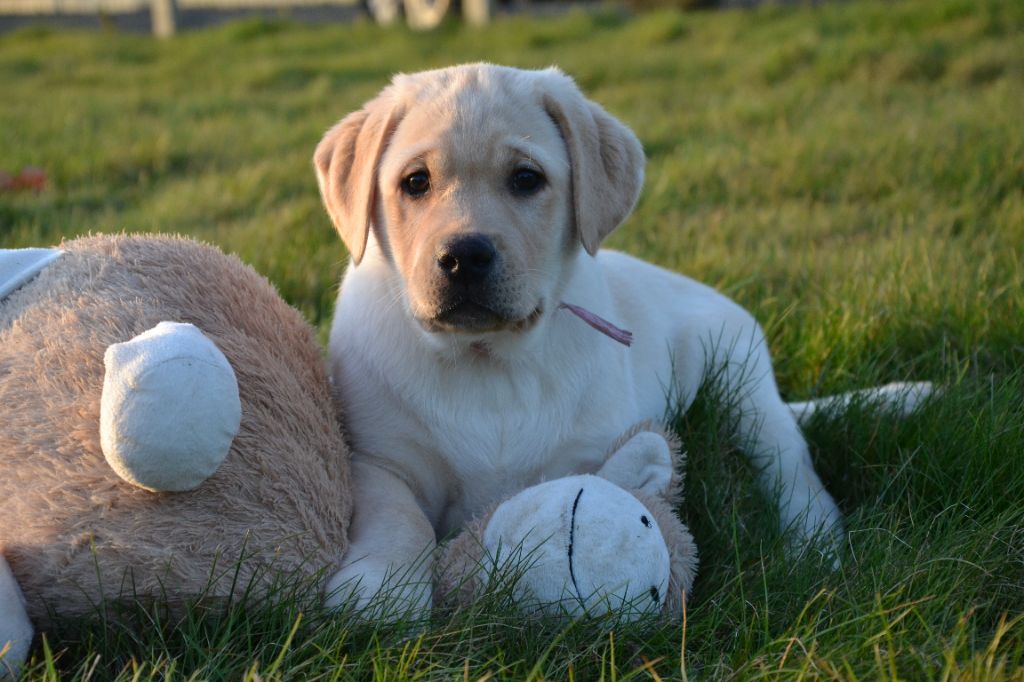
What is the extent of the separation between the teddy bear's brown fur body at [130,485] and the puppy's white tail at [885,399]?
1466 millimetres

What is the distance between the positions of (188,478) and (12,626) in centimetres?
38

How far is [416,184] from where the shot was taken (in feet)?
8.53

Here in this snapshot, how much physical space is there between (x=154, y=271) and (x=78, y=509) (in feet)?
2.21

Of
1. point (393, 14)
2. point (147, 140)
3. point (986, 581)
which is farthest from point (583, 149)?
point (393, 14)

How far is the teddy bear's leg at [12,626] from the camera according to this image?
181 centimetres

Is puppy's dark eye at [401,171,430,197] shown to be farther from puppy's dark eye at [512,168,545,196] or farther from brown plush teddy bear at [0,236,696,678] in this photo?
brown plush teddy bear at [0,236,696,678]

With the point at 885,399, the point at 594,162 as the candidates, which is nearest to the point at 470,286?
the point at 594,162

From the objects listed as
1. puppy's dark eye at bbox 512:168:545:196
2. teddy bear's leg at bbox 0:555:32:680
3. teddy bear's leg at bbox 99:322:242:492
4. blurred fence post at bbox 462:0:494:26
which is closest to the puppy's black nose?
puppy's dark eye at bbox 512:168:545:196

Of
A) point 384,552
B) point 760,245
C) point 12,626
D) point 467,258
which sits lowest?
point 760,245

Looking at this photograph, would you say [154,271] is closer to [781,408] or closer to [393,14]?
[781,408]

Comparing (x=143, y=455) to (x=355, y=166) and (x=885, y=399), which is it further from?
(x=885, y=399)

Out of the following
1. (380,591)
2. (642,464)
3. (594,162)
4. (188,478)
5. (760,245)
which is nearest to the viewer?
(188,478)

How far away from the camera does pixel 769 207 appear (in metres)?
5.33

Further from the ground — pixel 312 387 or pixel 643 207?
pixel 312 387
